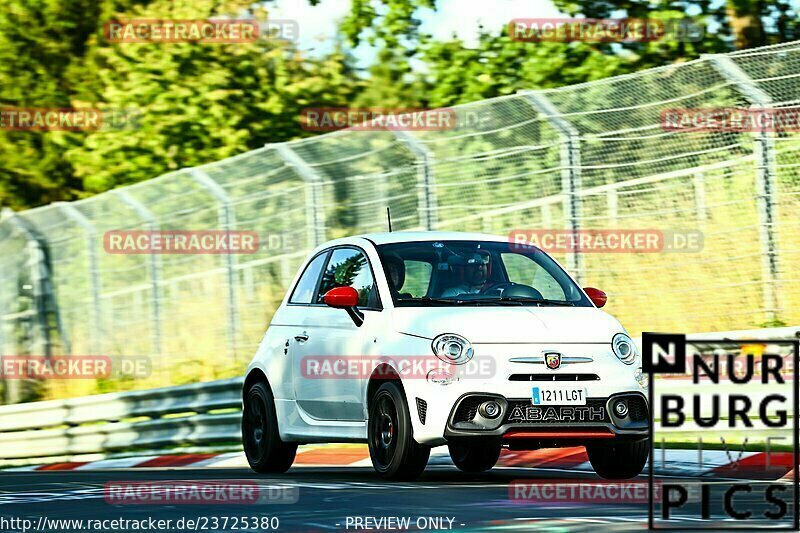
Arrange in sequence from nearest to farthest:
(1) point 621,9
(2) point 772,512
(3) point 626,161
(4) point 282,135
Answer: (2) point 772,512
(3) point 626,161
(1) point 621,9
(4) point 282,135

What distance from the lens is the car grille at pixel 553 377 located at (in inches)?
439

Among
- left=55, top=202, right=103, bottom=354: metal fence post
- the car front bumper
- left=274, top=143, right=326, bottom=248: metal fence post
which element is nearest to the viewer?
the car front bumper

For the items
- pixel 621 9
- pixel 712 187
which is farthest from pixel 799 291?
→ pixel 621 9

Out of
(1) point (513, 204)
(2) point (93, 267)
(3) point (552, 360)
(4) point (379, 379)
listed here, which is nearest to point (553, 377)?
(3) point (552, 360)

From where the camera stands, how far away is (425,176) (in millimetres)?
17938

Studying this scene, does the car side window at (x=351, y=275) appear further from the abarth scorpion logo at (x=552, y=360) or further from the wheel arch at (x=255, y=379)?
the abarth scorpion logo at (x=552, y=360)

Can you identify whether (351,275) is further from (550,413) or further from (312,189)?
(312,189)

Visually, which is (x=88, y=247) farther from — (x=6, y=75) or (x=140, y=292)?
(x=6, y=75)

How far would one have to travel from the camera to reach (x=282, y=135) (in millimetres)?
28719

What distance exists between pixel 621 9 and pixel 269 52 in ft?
23.1

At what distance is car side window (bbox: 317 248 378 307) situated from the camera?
40.5ft

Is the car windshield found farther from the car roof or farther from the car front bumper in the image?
the car front bumper

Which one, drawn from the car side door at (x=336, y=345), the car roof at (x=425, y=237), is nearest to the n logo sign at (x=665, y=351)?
the car side door at (x=336, y=345)

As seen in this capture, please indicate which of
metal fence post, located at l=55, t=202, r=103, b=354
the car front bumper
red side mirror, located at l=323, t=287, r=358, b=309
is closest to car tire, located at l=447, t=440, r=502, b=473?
red side mirror, located at l=323, t=287, r=358, b=309
